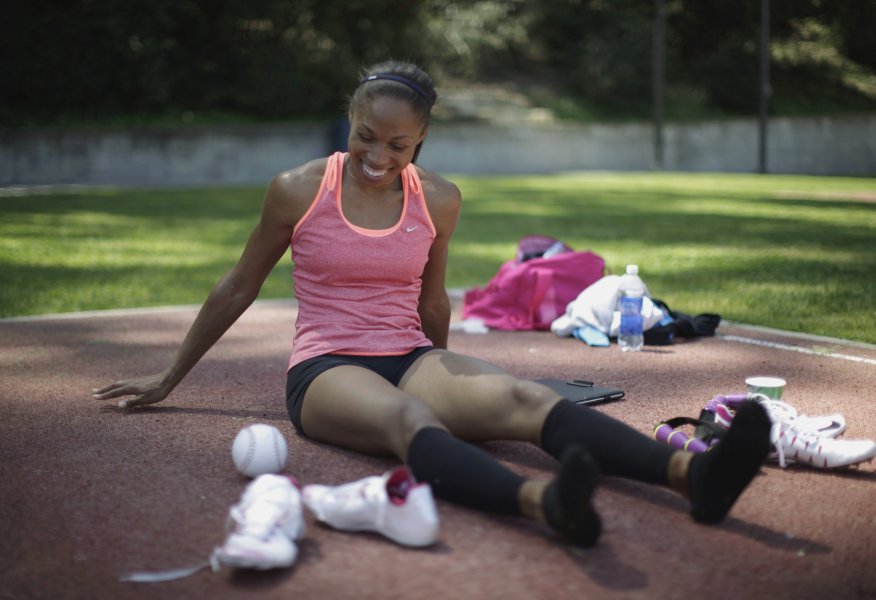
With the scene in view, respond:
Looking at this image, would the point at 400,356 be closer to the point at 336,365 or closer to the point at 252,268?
the point at 336,365

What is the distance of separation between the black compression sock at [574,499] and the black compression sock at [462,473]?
0.57 feet

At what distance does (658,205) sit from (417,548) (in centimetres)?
1538

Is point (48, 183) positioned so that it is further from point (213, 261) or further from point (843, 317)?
point (843, 317)

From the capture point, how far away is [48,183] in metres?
25.0

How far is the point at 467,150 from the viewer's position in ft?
108

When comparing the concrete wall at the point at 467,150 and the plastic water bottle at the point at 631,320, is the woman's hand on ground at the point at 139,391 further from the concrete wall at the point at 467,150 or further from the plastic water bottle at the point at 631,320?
the concrete wall at the point at 467,150

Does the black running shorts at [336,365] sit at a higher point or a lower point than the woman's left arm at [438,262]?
lower

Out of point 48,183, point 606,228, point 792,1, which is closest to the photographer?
point 606,228

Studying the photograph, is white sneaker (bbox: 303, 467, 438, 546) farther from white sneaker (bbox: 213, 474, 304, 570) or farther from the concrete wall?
the concrete wall

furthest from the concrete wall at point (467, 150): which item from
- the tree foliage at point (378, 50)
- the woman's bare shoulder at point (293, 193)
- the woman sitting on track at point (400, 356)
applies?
the woman's bare shoulder at point (293, 193)

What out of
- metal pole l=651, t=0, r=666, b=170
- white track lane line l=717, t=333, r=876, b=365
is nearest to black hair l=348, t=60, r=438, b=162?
white track lane line l=717, t=333, r=876, b=365

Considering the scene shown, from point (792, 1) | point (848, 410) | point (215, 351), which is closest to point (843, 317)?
point (848, 410)

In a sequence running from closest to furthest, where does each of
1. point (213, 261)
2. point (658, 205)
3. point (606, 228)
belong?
point (213, 261) → point (606, 228) → point (658, 205)

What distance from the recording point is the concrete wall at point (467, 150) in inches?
1000
